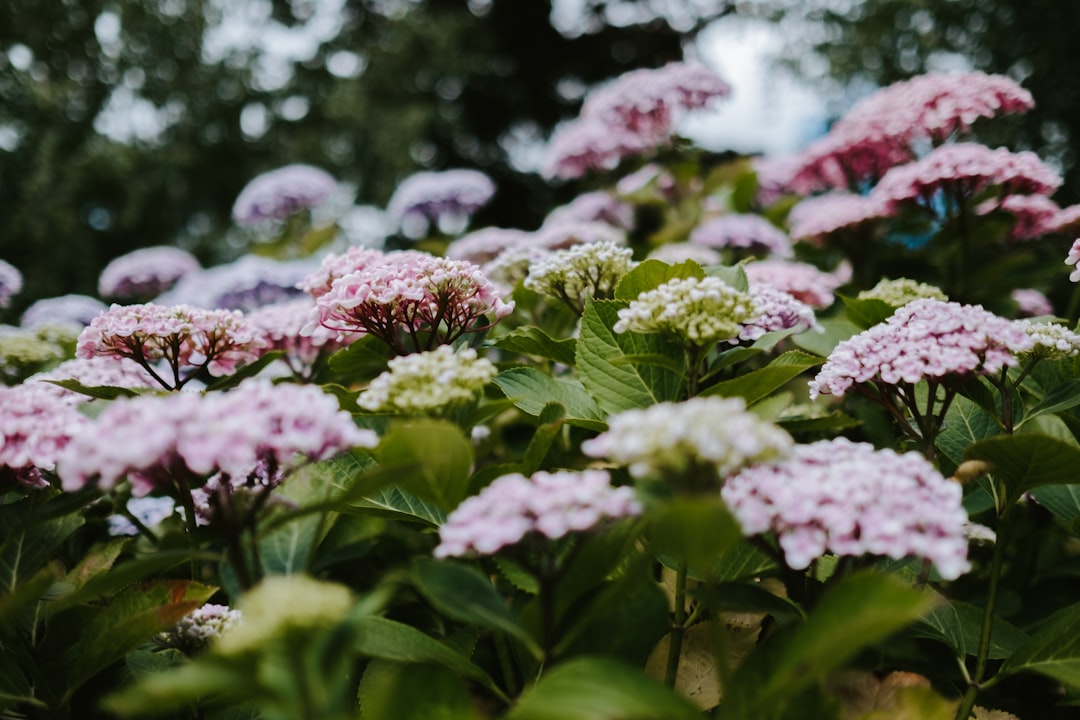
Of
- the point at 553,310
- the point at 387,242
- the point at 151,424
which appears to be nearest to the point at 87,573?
the point at 151,424

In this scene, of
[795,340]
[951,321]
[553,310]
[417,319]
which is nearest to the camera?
[951,321]

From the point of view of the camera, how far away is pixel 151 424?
879 mm

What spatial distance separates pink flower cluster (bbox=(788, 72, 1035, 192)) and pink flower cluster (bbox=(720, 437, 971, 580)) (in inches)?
79.8

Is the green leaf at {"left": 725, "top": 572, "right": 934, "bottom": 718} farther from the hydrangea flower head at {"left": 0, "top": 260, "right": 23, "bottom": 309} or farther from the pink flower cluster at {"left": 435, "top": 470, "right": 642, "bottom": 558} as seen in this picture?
the hydrangea flower head at {"left": 0, "top": 260, "right": 23, "bottom": 309}

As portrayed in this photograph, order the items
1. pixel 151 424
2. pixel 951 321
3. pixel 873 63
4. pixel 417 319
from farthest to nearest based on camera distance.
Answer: pixel 873 63, pixel 417 319, pixel 951 321, pixel 151 424

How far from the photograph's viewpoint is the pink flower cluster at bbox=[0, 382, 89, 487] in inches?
41.9

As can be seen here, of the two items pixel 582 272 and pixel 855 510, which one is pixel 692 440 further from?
pixel 582 272

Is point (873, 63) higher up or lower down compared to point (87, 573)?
lower down

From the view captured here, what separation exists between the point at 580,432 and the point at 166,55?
1143 cm

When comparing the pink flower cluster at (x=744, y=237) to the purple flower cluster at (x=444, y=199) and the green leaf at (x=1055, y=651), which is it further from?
the green leaf at (x=1055, y=651)

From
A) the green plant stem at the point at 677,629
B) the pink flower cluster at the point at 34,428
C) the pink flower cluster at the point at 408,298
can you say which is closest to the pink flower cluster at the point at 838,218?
the pink flower cluster at the point at 408,298

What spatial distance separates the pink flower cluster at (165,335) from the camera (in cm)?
145

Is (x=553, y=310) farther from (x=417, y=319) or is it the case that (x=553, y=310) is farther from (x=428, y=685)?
(x=428, y=685)

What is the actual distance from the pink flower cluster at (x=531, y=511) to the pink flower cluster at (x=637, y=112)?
2.86 metres
